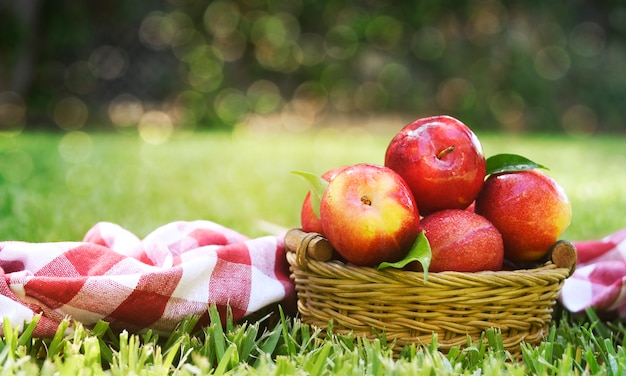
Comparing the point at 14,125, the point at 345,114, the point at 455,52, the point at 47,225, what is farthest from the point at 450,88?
the point at 47,225

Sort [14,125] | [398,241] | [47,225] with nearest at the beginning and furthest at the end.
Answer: [398,241], [47,225], [14,125]

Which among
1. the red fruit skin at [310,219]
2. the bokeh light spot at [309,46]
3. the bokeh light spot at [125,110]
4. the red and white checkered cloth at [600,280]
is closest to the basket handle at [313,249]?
the red fruit skin at [310,219]

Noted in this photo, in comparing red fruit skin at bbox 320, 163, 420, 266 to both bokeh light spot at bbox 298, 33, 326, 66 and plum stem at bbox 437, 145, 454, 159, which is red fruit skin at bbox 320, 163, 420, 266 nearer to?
plum stem at bbox 437, 145, 454, 159

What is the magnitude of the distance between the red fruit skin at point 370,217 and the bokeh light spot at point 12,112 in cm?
644

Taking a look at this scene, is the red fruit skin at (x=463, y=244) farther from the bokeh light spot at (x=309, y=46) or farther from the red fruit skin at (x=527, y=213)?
the bokeh light spot at (x=309, y=46)

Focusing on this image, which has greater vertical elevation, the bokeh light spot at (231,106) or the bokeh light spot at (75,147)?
the bokeh light spot at (231,106)

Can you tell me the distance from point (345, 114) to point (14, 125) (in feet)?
11.7

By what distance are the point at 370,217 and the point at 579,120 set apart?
8657 mm

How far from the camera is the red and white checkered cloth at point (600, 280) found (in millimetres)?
1675

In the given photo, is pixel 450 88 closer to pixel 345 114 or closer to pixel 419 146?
pixel 345 114

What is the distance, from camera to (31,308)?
4.58 feet

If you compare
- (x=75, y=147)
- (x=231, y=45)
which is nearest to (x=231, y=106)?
(x=231, y=45)

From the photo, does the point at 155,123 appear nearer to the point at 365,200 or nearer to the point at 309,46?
the point at 309,46

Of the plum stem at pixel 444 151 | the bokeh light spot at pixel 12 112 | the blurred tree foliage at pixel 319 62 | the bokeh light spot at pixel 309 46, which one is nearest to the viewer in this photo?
the plum stem at pixel 444 151
